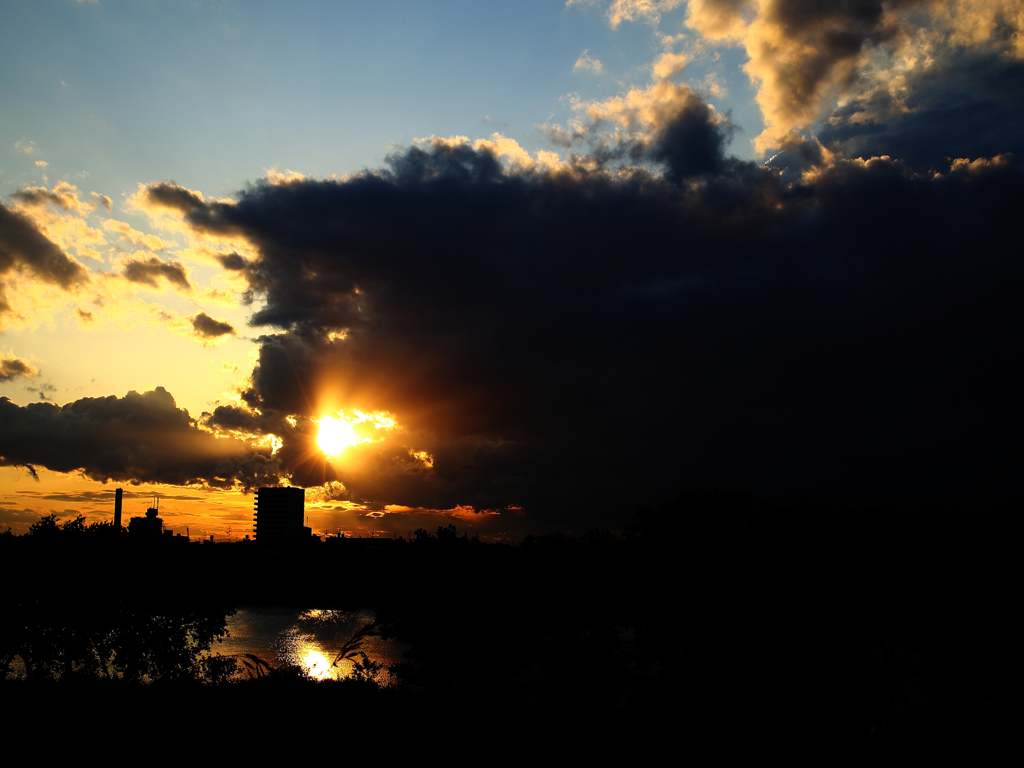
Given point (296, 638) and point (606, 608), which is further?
point (296, 638)

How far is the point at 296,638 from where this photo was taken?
144m

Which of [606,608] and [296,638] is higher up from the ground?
[606,608]

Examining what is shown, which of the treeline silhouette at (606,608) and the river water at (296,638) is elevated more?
the treeline silhouette at (606,608)

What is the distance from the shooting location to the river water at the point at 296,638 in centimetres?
10975

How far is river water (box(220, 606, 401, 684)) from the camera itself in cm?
10975

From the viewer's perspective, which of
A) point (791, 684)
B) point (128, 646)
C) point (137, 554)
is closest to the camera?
point (791, 684)

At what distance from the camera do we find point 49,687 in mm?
23109

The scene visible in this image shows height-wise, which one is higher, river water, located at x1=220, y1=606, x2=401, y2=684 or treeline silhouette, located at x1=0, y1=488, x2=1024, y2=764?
treeline silhouette, located at x1=0, y1=488, x2=1024, y2=764

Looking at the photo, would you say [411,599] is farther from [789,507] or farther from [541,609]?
[789,507]

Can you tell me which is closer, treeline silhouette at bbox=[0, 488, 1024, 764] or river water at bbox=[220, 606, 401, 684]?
treeline silhouette at bbox=[0, 488, 1024, 764]

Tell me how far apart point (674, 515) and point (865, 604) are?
16436 millimetres

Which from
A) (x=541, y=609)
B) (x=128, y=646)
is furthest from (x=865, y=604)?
(x=128, y=646)

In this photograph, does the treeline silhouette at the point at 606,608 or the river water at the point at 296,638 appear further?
the river water at the point at 296,638

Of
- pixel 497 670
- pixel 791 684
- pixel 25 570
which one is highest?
pixel 791 684
